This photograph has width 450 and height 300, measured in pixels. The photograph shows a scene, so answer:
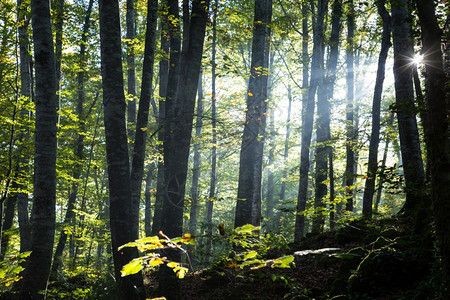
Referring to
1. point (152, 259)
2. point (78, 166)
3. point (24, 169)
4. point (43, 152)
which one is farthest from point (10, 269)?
point (78, 166)

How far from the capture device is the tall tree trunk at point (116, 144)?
4852 millimetres

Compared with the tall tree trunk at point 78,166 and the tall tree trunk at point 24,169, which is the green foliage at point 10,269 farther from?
the tall tree trunk at point 78,166

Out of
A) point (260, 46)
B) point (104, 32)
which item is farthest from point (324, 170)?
point (104, 32)

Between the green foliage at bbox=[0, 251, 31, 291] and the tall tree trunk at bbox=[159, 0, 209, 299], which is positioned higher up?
the tall tree trunk at bbox=[159, 0, 209, 299]

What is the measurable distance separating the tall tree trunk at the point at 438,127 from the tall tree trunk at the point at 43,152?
20.3ft

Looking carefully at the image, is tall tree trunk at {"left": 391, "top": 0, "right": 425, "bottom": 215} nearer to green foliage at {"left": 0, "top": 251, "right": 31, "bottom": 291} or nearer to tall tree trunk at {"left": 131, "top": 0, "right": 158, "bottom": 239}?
green foliage at {"left": 0, "top": 251, "right": 31, "bottom": 291}

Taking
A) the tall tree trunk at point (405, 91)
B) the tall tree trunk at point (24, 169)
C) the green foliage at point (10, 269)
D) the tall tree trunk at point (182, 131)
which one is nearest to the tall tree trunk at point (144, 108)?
the tall tree trunk at point (182, 131)

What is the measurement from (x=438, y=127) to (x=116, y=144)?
4.36 metres

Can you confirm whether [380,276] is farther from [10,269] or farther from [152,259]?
[10,269]

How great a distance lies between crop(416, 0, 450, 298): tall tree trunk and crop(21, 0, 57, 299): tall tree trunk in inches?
244

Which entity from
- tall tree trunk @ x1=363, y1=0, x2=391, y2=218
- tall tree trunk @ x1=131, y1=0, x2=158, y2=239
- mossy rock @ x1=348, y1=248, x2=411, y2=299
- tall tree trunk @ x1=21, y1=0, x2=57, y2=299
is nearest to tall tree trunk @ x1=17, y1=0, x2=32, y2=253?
tall tree trunk @ x1=131, y1=0, x2=158, y2=239

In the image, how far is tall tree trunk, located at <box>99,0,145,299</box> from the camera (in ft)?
15.9

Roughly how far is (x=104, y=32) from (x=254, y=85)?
515 cm

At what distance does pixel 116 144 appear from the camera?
510 centimetres
